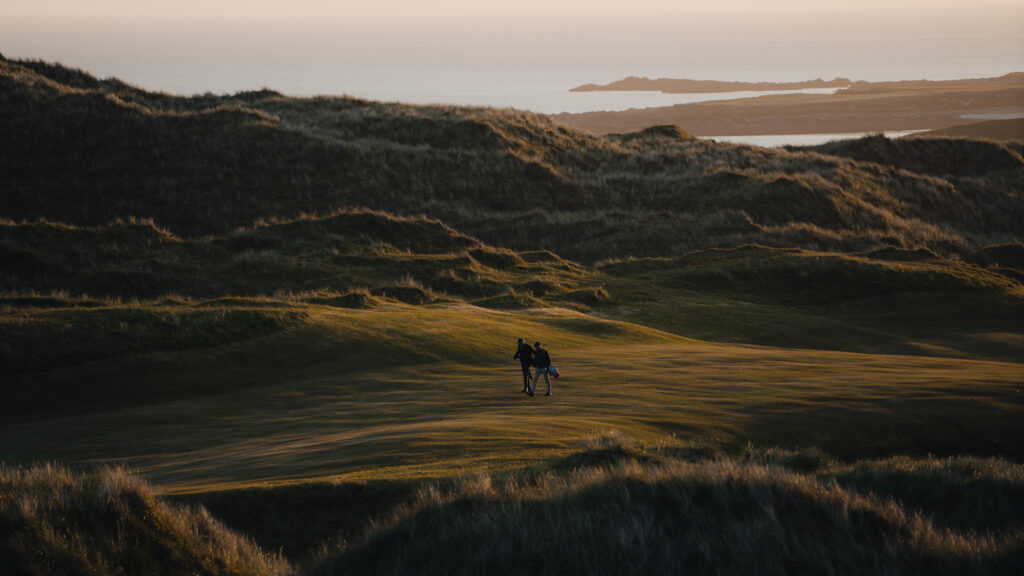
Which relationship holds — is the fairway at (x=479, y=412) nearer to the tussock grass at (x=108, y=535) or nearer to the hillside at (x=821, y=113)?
the tussock grass at (x=108, y=535)

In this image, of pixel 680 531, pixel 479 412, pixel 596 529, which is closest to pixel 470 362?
pixel 479 412

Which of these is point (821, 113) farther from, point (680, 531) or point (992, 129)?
point (680, 531)

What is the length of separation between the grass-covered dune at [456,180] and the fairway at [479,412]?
35.3m

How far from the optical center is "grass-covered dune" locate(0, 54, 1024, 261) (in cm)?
6247

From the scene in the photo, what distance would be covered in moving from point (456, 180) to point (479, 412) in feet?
187

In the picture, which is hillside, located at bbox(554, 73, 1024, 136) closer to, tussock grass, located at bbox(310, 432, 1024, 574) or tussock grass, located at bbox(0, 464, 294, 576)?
tussock grass, located at bbox(310, 432, 1024, 574)

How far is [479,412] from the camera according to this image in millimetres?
18250

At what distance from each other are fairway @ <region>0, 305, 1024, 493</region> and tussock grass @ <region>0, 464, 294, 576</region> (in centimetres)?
279

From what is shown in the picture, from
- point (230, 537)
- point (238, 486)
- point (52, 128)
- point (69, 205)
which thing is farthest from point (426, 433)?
point (52, 128)

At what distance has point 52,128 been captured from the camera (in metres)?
67.5

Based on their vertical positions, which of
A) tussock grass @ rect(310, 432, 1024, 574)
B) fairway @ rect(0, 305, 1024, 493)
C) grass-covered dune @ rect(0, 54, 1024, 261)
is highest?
grass-covered dune @ rect(0, 54, 1024, 261)

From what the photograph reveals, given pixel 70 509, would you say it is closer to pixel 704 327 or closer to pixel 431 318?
pixel 431 318

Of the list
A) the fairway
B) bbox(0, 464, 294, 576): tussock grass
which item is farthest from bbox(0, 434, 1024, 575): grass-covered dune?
the fairway

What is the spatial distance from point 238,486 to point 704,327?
102 ft
